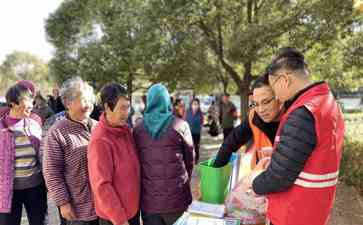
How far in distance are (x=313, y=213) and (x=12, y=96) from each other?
2.44 meters

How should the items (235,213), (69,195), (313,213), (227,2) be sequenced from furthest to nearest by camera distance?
(227,2) < (69,195) < (235,213) < (313,213)

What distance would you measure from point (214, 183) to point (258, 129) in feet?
1.51

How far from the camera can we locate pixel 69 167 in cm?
242

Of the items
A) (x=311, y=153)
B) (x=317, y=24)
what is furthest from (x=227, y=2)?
(x=311, y=153)

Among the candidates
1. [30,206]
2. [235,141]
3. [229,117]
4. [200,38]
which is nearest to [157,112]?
[235,141]

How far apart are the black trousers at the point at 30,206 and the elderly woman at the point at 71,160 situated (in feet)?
2.17

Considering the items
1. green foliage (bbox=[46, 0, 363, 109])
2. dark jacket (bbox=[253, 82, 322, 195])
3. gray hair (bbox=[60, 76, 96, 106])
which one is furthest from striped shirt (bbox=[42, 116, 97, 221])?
green foliage (bbox=[46, 0, 363, 109])

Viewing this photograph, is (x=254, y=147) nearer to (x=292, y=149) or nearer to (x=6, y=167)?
(x=292, y=149)

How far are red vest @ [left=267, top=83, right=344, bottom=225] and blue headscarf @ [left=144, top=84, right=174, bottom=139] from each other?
921 millimetres

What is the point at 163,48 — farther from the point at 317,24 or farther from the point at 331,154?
the point at 331,154

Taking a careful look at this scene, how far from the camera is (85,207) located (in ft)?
8.13

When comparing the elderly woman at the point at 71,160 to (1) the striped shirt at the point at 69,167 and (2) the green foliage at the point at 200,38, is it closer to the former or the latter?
(1) the striped shirt at the point at 69,167

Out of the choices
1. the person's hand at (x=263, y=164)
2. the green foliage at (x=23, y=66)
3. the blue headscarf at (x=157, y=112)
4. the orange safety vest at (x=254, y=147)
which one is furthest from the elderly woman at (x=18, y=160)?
the green foliage at (x=23, y=66)

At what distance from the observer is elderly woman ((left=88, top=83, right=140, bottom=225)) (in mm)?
2154
